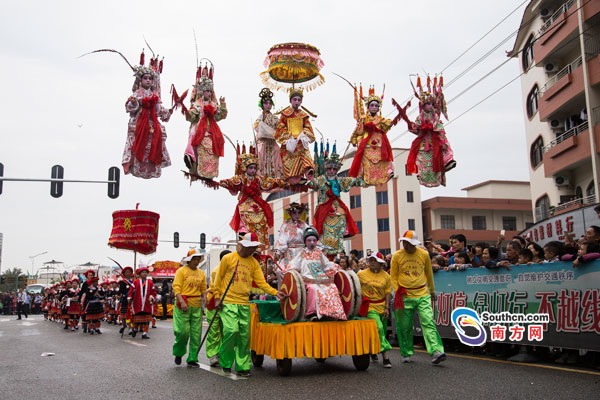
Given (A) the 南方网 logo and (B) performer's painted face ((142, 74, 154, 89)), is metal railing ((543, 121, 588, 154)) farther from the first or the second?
(B) performer's painted face ((142, 74, 154, 89))

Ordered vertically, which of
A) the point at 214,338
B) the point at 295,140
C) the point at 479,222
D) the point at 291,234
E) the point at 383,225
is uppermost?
the point at 479,222

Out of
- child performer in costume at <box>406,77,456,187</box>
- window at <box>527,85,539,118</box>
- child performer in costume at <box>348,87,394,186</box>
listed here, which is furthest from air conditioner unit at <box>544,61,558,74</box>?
child performer in costume at <box>348,87,394,186</box>

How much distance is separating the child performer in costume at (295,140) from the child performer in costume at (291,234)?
1131mm

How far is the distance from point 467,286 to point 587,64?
51.8 ft

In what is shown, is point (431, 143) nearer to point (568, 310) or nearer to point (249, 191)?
point (249, 191)

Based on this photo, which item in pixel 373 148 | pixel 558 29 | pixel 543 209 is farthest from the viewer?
pixel 543 209

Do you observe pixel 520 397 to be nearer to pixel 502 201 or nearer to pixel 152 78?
pixel 152 78

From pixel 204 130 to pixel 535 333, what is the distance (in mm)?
6652

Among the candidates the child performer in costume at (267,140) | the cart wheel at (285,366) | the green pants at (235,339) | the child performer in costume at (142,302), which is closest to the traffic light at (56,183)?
the child performer in costume at (142,302)

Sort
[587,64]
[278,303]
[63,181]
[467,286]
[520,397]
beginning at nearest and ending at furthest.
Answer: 1. [520,397]
2. [278,303]
3. [467,286]
4. [63,181]
5. [587,64]

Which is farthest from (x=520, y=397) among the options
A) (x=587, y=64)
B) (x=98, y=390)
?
(x=587, y=64)

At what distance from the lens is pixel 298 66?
11586mm

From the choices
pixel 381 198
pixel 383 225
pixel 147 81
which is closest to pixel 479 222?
pixel 383 225

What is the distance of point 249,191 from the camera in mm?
10977
